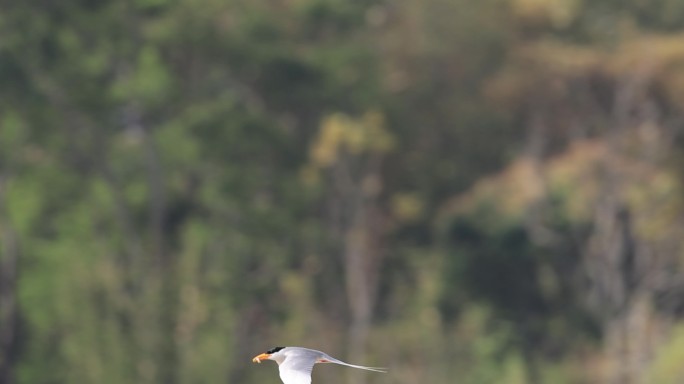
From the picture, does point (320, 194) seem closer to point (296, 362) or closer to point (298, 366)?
point (296, 362)

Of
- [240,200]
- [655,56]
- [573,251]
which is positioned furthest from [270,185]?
[655,56]

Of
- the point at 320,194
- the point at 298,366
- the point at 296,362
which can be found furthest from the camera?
the point at 320,194

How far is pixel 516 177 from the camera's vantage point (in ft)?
104

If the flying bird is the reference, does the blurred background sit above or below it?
above

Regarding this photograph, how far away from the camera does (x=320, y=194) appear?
102 feet

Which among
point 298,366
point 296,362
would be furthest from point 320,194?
point 298,366

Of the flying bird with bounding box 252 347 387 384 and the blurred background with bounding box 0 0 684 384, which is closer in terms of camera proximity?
the flying bird with bounding box 252 347 387 384

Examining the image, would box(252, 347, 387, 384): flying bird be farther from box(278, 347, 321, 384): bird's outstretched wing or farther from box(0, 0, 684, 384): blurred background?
box(0, 0, 684, 384): blurred background

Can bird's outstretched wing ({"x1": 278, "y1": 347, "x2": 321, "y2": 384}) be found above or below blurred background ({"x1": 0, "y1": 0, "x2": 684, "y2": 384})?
below

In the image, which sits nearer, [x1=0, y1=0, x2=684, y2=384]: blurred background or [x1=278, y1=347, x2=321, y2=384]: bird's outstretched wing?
[x1=278, y1=347, x2=321, y2=384]: bird's outstretched wing

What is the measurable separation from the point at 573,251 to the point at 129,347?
8284 millimetres

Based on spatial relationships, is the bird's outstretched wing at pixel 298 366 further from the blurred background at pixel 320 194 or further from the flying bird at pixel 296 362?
the blurred background at pixel 320 194

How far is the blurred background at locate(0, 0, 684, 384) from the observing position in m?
27.8

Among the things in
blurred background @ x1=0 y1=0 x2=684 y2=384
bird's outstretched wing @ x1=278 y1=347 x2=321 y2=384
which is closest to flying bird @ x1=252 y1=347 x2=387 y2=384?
bird's outstretched wing @ x1=278 y1=347 x2=321 y2=384
